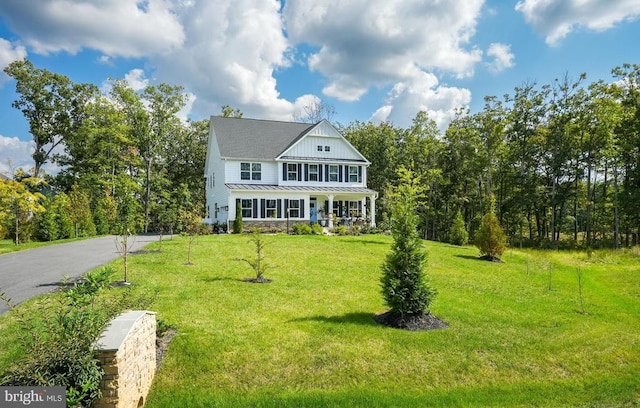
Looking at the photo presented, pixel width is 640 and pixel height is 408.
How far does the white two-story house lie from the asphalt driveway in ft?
34.9

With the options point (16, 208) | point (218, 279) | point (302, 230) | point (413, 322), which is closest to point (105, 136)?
point (16, 208)

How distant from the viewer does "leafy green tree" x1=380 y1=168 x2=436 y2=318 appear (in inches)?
313

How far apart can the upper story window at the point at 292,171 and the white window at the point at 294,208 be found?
201cm

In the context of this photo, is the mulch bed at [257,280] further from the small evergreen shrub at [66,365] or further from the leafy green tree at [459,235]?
the leafy green tree at [459,235]

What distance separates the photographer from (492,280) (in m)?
13.1

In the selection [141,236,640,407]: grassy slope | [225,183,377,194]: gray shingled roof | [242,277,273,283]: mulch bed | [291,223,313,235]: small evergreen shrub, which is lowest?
[141,236,640,407]: grassy slope

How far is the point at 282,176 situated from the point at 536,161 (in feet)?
74.1

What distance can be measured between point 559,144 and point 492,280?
78.1 ft

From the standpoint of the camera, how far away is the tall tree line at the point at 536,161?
28953mm

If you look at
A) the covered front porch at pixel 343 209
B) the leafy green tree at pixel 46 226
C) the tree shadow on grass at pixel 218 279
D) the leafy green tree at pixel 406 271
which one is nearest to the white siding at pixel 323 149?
the covered front porch at pixel 343 209

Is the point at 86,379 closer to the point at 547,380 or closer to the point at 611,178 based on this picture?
the point at 547,380

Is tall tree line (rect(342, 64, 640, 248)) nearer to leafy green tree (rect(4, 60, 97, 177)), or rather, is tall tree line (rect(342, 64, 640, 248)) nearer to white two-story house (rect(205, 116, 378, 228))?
white two-story house (rect(205, 116, 378, 228))

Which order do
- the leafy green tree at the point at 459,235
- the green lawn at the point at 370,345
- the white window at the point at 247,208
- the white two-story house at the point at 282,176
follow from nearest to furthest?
the green lawn at the point at 370,345
the leafy green tree at the point at 459,235
the white window at the point at 247,208
the white two-story house at the point at 282,176

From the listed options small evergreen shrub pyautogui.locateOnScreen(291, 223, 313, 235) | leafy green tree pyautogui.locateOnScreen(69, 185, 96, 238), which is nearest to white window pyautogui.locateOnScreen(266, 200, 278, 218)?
small evergreen shrub pyautogui.locateOnScreen(291, 223, 313, 235)
